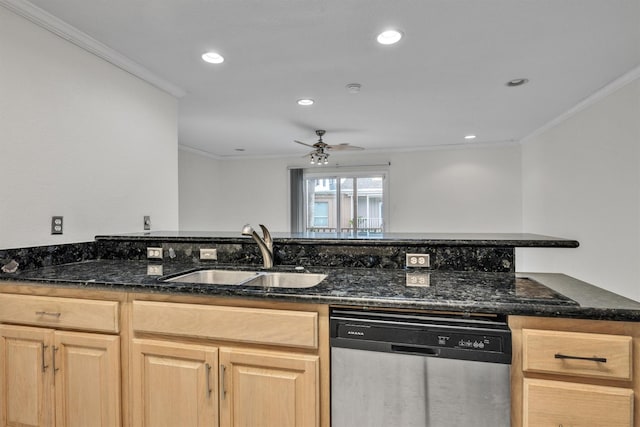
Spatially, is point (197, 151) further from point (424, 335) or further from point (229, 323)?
point (424, 335)

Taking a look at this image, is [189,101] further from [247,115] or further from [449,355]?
[449,355]

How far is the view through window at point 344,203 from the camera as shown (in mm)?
6246

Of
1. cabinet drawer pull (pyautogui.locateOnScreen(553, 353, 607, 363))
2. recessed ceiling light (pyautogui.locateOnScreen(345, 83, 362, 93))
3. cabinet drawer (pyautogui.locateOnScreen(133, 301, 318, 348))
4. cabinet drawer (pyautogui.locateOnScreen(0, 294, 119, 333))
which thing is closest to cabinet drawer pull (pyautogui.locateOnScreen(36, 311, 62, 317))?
cabinet drawer (pyautogui.locateOnScreen(0, 294, 119, 333))

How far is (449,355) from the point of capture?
108cm

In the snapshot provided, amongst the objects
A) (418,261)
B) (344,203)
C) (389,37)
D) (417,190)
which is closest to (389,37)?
(389,37)

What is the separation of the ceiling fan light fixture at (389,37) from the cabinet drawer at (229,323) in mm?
1808

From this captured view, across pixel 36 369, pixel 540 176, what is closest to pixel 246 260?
pixel 36 369

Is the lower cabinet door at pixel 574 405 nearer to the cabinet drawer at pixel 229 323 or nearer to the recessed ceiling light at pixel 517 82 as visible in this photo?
the cabinet drawer at pixel 229 323

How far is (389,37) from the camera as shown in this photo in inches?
→ 84.2

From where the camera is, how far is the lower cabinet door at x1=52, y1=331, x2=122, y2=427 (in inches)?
54.8

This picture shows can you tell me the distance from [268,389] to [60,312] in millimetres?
992

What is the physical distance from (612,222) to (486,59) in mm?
1924

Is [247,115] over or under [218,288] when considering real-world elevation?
over

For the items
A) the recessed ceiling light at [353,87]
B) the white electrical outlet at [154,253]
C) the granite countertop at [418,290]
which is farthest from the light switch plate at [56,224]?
the recessed ceiling light at [353,87]
